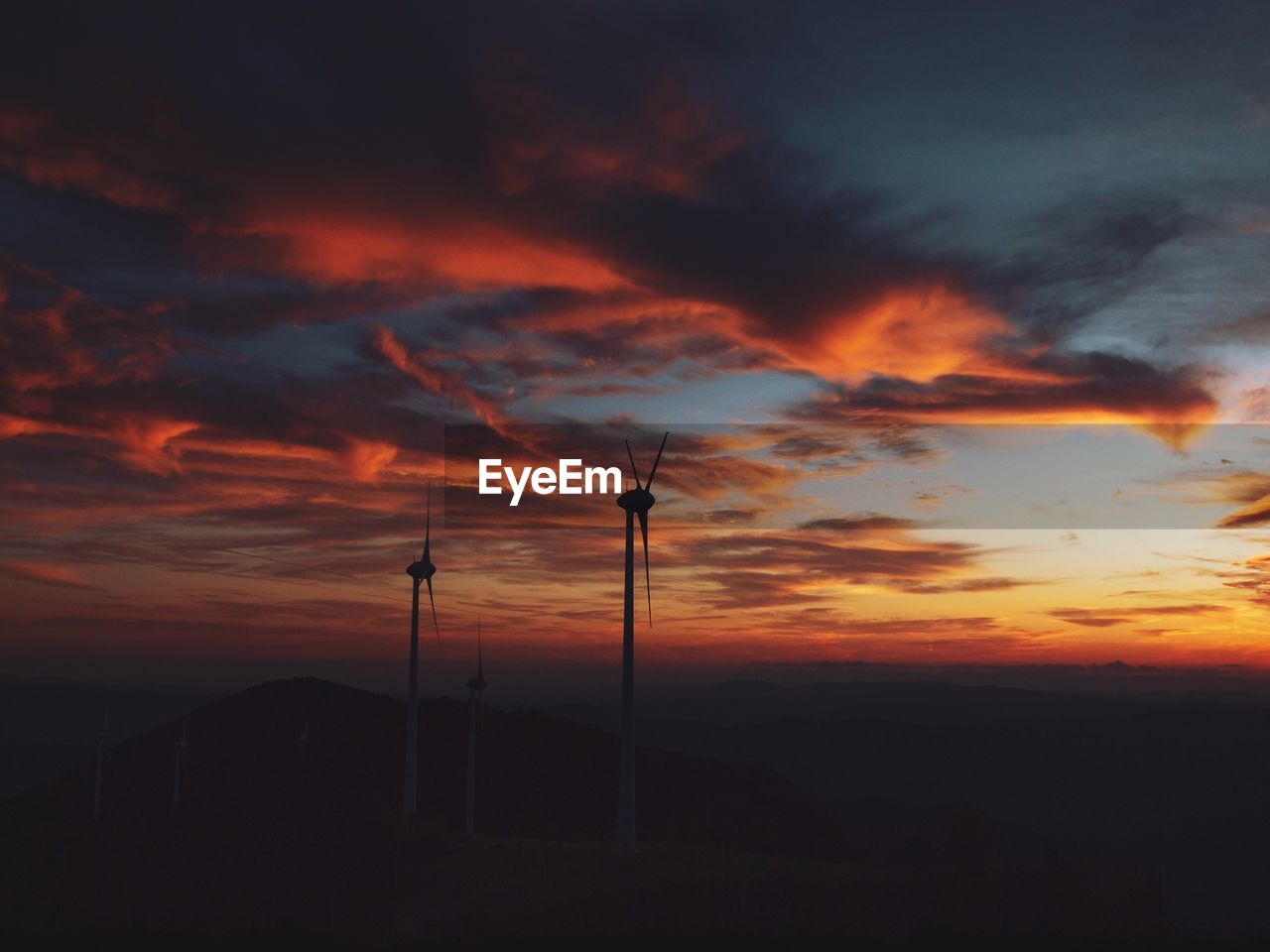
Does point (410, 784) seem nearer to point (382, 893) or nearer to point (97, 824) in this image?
point (382, 893)

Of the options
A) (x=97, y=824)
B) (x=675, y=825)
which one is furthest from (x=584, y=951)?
(x=675, y=825)

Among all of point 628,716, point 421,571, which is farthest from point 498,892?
point 421,571

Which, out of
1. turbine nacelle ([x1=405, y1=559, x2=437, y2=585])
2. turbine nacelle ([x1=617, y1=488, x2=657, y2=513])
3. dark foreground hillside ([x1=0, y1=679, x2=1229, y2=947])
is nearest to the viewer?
dark foreground hillside ([x1=0, y1=679, x2=1229, y2=947])

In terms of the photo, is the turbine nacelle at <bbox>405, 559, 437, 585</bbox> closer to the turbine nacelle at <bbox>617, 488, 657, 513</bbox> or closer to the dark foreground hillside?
the dark foreground hillside

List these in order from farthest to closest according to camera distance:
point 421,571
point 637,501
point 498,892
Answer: point 421,571 → point 637,501 → point 498,892

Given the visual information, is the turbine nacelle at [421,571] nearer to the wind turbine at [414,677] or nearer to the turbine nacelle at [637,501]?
the wind turbine at [414,677]

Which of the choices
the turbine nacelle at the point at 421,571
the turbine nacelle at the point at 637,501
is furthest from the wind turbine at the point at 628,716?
the turbine nacelle at the point at 421,571

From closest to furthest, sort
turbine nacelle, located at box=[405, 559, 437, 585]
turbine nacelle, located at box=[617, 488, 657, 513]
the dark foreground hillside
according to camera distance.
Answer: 1. the dark foreground hillside
2. turbine nacelle, located at box=[617, 488, 657, 513]
3. turbine nacelle, located at box=[405, 559, 437, 585]

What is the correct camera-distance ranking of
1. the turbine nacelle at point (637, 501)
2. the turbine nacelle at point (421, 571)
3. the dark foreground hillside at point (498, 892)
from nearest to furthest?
the dark foreground hillside at point (498, 892) < the turbine nacelle at point (637, 501) < the turbine nacelle at point (421, 571)

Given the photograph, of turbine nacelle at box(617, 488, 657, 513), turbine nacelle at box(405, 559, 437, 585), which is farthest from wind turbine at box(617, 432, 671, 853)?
turbine nacelle at box(405, 559, 437, 585)

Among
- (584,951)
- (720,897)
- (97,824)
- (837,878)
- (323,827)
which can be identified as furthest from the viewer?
(97,824)

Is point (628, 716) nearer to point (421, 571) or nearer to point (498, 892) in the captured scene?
point (498, 892)
